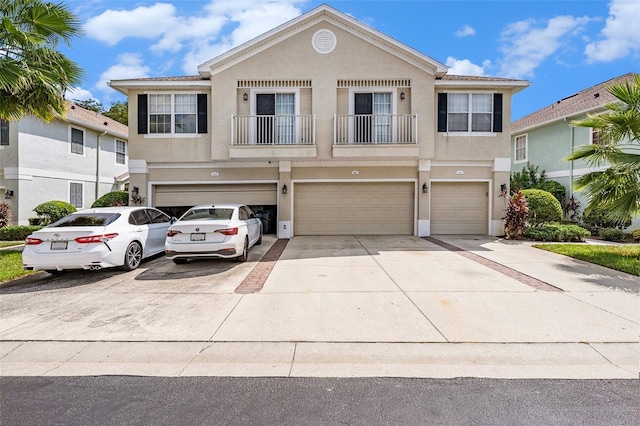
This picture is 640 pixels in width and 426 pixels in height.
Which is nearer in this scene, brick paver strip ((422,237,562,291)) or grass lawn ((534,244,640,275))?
brick paver strip ((422,237,562,291))

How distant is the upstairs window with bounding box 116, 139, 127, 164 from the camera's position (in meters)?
23.1

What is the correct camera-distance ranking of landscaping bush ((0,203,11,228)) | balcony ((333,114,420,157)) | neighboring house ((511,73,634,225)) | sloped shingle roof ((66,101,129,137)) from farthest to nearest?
sloped shingle roof ((66,101,129,137)) → neighboring house ((511,73,634,225)) → landscaping bush ((0,203,11,228)) → balcony ((333,114,420,157))

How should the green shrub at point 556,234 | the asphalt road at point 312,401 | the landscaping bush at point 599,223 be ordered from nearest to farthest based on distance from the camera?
1. the asphalt road at point 312,401
2. the green shrub at point 556,234
3. the landscaping bush at point 599,223

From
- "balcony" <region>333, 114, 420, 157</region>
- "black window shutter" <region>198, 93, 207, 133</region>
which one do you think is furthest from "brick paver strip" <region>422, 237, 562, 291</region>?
"black window shutter" <region>198, 93, 207, 133</region>

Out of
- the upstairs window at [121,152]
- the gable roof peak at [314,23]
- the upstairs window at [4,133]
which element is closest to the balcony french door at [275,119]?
the gable roof peak at [314,23]

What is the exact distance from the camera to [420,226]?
47.8ft

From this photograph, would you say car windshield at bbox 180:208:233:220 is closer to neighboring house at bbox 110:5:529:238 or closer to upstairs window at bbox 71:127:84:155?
neighboring house at bbox 110:5:529:238

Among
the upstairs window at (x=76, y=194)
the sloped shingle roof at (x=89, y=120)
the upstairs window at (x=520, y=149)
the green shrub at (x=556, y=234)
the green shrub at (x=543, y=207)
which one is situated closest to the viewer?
the green shrub at (x=556, y=234)

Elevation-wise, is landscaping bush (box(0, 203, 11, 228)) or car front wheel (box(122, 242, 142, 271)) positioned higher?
landscaping bush (box(0, 203, 11, 228))

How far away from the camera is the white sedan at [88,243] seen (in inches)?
295

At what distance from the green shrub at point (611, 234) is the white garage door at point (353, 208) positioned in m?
8.05

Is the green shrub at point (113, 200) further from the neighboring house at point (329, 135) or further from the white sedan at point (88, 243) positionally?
the white sedan at point (88, 243)

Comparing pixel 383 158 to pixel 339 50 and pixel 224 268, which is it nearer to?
pixel 339 50

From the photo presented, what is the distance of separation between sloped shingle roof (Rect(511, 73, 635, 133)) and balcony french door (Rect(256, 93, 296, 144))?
13.5 metres
